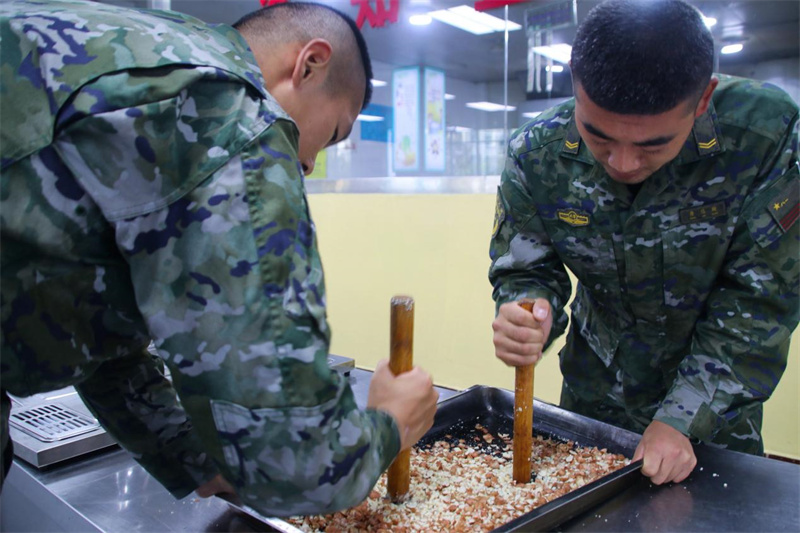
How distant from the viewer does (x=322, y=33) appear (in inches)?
38.9

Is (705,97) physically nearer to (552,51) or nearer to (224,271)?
(224,271)

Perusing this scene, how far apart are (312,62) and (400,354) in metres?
0.45

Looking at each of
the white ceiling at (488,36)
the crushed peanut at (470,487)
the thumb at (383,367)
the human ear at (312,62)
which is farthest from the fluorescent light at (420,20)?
the thumb at (383,367)

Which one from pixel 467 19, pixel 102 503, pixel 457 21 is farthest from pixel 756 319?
pixel 457 21

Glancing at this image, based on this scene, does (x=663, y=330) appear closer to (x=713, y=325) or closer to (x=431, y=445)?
(x=713, y=325)

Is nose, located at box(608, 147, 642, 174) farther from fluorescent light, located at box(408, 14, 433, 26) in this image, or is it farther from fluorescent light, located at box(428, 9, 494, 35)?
fluorescent light, located at box(408, 14, 433, 26)

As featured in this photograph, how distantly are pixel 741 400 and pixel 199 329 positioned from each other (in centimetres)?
110

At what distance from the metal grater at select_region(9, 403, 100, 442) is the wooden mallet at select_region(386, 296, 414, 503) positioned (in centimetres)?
63

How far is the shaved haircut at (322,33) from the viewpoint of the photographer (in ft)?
3.01

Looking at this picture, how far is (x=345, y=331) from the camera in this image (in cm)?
384

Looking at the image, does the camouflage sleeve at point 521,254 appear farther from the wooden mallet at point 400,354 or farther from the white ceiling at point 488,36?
the white ceiling at point 488,36

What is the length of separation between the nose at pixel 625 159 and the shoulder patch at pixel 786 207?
1.05 feet

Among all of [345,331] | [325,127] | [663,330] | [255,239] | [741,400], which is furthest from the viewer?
[345,331]

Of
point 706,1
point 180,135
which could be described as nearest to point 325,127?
point 180,135
